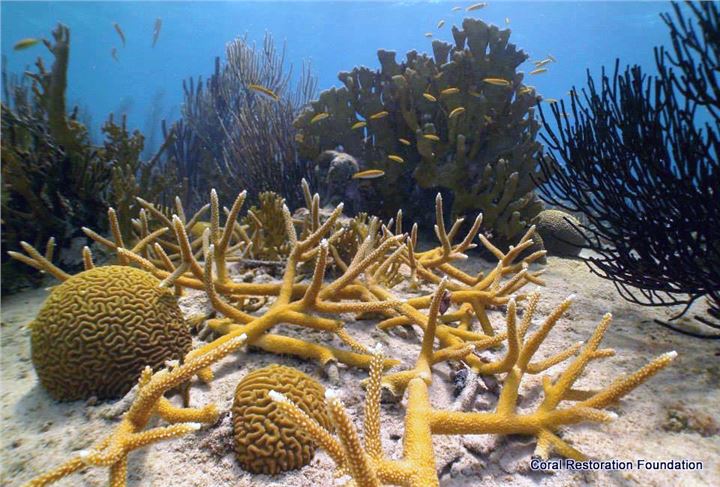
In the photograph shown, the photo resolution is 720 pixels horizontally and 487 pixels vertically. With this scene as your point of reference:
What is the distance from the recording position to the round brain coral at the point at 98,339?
202 centimetres

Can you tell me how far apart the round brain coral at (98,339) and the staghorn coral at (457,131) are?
392 centimetres

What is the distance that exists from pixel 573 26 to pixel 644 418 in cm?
6057

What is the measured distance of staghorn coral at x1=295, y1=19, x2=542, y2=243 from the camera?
211 inches

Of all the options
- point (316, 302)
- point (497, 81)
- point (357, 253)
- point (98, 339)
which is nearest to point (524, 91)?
point (497, 81)

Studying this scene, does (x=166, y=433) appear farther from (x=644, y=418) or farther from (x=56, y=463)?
(x=644, y=418)

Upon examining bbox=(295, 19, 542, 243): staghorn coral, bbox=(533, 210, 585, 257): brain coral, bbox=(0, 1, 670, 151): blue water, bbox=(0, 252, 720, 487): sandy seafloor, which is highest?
bbox=(0, 1, 670, 151): blue water

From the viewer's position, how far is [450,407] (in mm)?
2098

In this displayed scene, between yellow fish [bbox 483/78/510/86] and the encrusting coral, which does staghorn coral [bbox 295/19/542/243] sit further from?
the encrusting coral

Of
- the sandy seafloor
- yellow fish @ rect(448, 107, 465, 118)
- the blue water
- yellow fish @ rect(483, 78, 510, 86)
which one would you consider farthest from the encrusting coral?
the blue water

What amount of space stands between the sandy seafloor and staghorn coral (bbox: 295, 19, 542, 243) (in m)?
2.96

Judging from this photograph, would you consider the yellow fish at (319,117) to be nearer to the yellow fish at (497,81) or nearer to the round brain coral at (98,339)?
the yellow fish at (497,81)

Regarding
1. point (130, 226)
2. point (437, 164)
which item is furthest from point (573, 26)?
point (130, 226)

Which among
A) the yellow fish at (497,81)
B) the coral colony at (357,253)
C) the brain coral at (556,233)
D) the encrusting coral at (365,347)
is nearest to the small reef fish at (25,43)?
the coral colony at (357,253)

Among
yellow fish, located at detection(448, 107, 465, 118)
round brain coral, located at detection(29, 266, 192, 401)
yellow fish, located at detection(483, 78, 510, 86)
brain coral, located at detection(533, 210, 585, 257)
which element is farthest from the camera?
brain coral, located at detection(533, 210, 585, 257)
